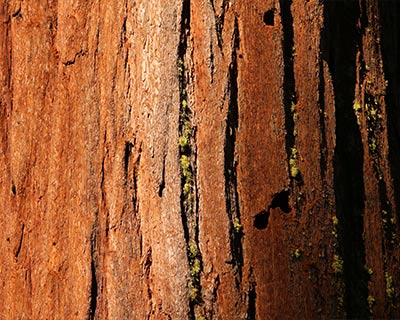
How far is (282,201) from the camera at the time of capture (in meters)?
1.81

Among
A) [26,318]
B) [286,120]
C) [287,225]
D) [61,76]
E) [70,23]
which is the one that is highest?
[70,23]

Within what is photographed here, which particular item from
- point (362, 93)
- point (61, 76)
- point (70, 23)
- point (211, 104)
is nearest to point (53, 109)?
point (61, 76)

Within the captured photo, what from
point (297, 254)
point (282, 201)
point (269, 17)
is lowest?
point (297, 254)

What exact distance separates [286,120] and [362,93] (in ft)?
0.83

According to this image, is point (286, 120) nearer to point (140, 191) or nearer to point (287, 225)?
point (287, 225)

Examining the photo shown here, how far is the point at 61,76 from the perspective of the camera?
188cm

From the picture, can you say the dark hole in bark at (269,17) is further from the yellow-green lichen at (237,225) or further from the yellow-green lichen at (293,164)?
the yellow-green lichen at (237,225)

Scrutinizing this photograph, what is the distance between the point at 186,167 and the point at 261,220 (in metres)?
0.20

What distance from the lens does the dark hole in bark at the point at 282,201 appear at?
1.81 meters

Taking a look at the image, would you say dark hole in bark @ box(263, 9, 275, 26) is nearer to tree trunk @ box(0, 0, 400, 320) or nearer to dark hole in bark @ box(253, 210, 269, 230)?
tree trunk @ box(0, 0, 400, 320)

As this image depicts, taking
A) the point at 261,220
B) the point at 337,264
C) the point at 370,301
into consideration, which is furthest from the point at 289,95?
the point at 370,301

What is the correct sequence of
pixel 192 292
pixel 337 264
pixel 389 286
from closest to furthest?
pixel 192 292
pixel 337 264
pixel 389 286

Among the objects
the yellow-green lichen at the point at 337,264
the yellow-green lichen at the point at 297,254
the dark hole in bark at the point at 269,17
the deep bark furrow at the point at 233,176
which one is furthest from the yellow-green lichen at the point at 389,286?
the dark hole in bark at the point at 269,17

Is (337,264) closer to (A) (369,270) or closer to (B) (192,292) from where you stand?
(A) (369,270)
